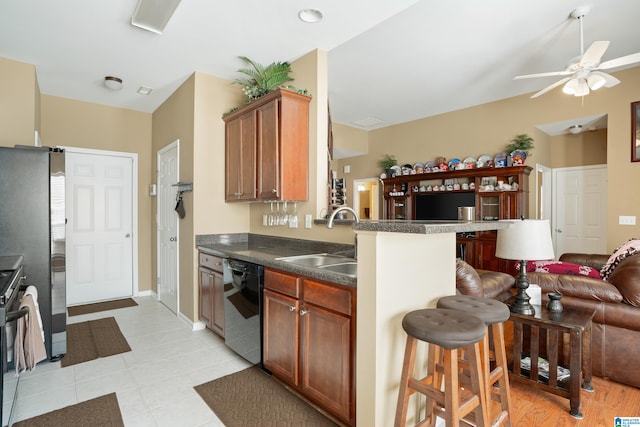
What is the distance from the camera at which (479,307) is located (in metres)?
1.71

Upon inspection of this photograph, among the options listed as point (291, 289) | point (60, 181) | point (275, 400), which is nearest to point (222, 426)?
point (275, 400)

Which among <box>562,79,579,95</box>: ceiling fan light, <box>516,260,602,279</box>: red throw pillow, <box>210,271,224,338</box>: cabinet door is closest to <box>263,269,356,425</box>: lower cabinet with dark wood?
<box>210,271,224,338</box>: cabinet door

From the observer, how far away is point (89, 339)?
322cm

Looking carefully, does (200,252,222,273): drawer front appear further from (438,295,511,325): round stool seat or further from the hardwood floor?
the hardwood floor

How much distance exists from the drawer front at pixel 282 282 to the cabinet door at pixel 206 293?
3.52 ft

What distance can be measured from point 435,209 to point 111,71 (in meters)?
5.03

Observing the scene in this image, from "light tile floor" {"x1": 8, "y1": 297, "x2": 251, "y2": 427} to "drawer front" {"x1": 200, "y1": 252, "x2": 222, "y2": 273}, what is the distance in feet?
A: 2.35

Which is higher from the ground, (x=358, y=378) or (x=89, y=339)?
(x=358, y=378)

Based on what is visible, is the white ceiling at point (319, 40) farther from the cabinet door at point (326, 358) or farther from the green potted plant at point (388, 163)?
the cabinet door at point (326, 358)

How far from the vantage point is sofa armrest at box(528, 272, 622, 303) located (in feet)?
7.72

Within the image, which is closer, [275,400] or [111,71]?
[275,400]

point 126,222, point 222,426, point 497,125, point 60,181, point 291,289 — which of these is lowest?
point 222,426

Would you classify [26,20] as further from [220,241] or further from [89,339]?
[89,339]

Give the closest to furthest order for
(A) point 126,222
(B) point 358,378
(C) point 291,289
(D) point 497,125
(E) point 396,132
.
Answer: (B) point 358,378, (C) point 291,289, (A) point 126,222, (D) point 497,125, (E) point 396,132
